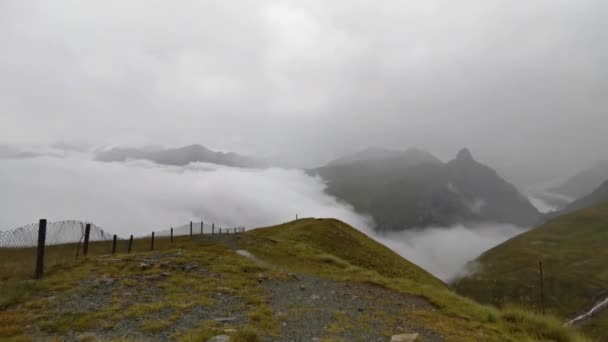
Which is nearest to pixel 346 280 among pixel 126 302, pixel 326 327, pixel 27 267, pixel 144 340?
pixel 326 327

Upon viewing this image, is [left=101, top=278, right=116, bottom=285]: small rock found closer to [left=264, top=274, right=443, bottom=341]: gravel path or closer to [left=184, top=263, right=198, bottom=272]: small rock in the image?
[left=184, top=263, right=198, bottom=272]: small rock

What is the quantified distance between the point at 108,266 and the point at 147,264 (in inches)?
98.5

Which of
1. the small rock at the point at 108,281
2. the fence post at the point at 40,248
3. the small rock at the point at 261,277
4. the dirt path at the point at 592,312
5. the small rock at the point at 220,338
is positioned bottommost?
the dirt path at the point at 592,312

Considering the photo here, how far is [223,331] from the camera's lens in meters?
11.9

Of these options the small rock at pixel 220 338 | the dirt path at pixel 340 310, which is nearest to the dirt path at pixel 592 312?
the dirt path at pixel 340 310

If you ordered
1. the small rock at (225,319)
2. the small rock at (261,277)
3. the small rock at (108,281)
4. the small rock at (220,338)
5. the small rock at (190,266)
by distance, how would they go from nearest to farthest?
the small rock at (220,338), the small rock at (225,319), the small rock at (108,281), the small rock at (261,277), the small rock at (190,266)

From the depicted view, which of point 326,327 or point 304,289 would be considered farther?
point 304,289

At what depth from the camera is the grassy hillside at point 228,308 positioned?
12352 mm

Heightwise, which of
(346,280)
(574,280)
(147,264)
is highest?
(147,264)

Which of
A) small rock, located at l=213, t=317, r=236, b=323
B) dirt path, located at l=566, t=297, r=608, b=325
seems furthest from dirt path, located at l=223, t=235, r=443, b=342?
dirt path, located at l=566, t=297, r=608, b=325

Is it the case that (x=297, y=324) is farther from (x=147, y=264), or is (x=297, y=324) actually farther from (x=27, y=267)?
(x=27, y=267)

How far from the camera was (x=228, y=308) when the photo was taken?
15.9 m

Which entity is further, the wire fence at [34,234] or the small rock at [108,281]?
the wire fence at [34,234]

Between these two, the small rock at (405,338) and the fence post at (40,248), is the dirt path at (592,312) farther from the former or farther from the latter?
the fence post at (40,248)
